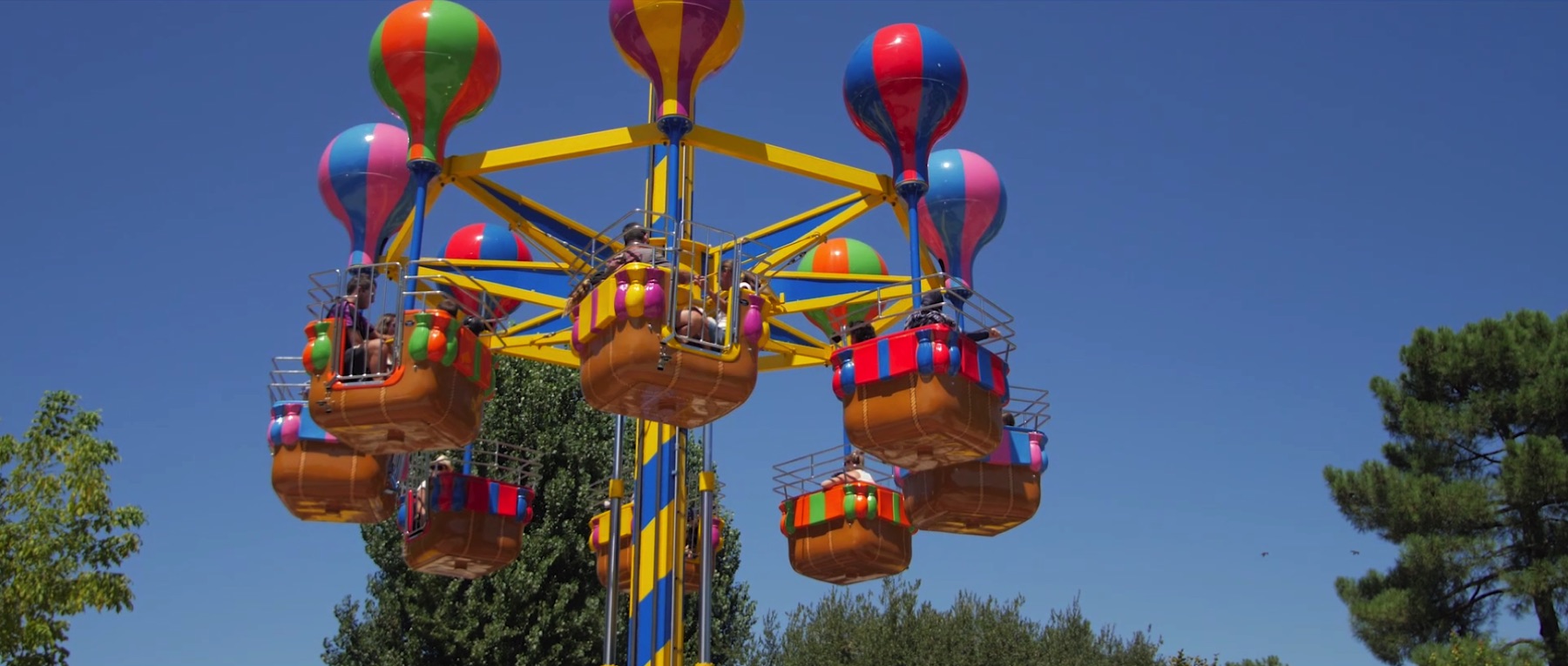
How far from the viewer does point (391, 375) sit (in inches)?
493

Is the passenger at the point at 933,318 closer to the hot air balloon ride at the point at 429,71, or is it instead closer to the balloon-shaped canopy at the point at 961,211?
the balloon-shaped canopy at the point at 961,211

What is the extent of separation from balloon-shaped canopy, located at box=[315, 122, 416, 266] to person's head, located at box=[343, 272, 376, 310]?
3.21 meters

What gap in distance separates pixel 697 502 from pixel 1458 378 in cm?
1806

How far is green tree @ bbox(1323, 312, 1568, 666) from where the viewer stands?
25938mm

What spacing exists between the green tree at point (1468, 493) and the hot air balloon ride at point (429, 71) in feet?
63.3

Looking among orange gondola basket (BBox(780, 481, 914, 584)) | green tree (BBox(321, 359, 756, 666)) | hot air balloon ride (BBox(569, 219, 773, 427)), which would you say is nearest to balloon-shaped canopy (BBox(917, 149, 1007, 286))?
orange gondola basket (BBox(780, 481, 914, 584))

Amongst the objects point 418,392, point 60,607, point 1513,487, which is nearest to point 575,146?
point 418,392

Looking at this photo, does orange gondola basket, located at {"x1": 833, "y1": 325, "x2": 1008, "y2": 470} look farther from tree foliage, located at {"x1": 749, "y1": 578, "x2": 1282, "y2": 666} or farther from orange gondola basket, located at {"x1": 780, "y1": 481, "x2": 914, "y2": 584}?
tree foliage, located at {"x1": 749, "y1": 578, "x2": 1282, "y2": 666}

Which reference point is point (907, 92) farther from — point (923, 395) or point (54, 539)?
point (54, 539)

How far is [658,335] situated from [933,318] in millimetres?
2922

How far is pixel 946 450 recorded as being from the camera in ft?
43.9

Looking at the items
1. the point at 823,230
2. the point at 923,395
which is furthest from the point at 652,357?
the point at 823,230

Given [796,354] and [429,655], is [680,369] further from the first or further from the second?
[429,655]

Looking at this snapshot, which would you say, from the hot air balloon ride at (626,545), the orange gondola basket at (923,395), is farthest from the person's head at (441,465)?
the orange gondola basket at (923,395)
